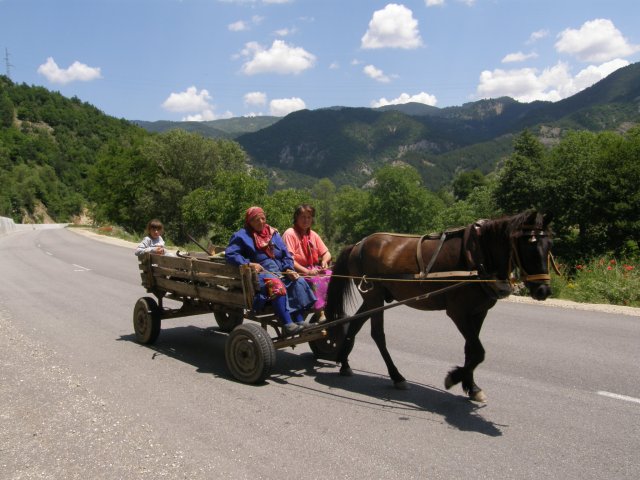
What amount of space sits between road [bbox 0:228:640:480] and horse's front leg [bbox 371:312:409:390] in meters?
0.17

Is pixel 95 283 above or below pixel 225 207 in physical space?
below

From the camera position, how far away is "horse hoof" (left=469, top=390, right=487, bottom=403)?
4641 millimetres

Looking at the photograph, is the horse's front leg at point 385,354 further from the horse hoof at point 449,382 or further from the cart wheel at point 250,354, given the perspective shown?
the cart wheel at point 250,354

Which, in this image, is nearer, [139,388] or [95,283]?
[139,388]

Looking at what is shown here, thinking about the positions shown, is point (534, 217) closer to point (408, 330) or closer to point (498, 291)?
point (498, 291)

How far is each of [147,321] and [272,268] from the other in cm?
235

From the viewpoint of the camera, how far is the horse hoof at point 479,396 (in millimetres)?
4641

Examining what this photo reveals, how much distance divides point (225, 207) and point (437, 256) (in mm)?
25458

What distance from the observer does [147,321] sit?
6891 mm

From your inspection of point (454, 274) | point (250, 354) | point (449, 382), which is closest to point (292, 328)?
point (250, 354)

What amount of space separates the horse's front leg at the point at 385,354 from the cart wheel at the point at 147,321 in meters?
3.31

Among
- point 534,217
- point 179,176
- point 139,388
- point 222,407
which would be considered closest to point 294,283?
point 222,407

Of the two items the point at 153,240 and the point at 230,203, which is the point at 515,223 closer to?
the point at 153,240

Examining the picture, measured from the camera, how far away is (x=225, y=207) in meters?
29.3
